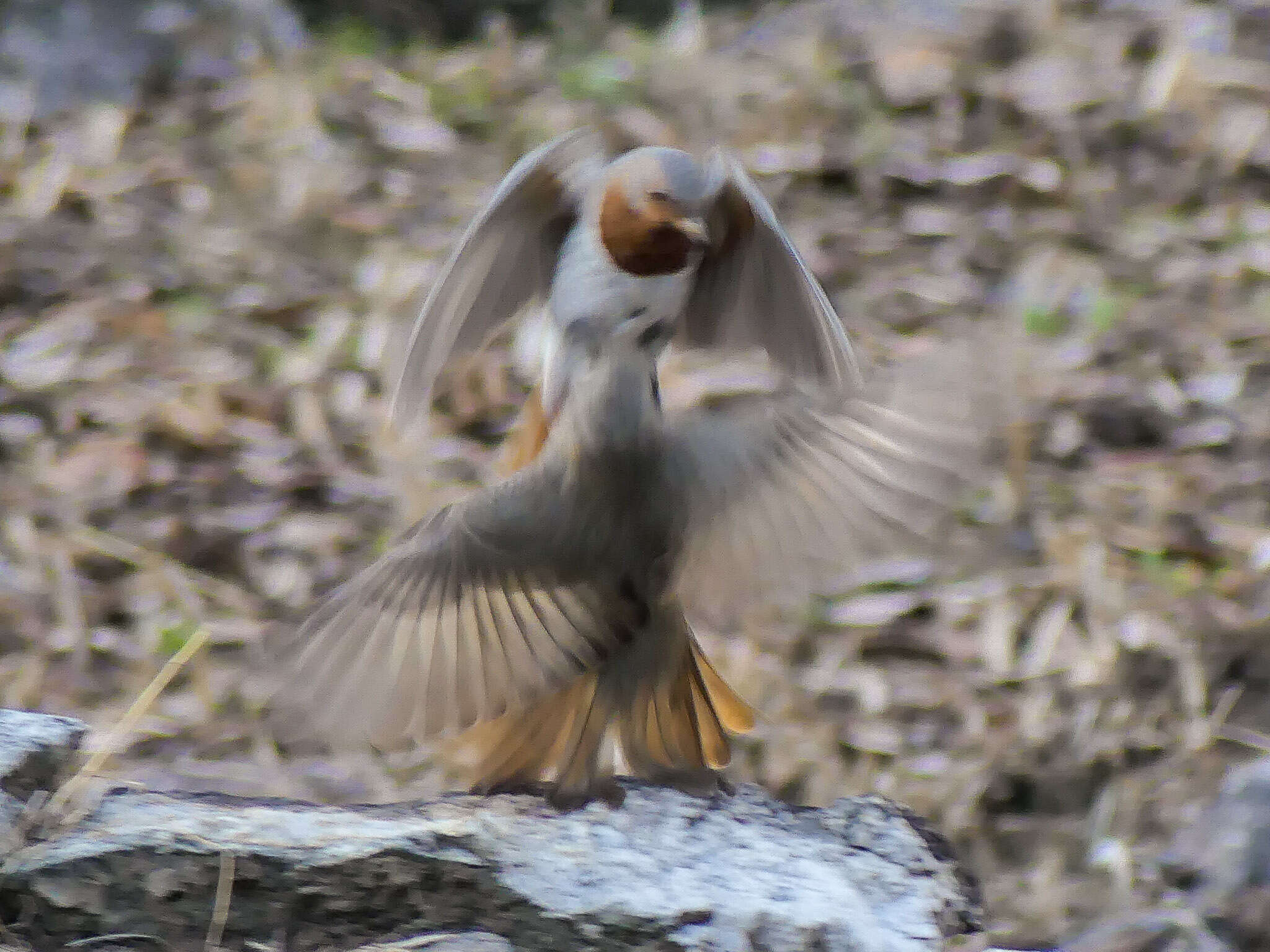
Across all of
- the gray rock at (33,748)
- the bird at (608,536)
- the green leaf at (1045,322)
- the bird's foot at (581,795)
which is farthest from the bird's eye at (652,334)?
the green leaf at (1045,322)

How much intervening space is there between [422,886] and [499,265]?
774 millimetres

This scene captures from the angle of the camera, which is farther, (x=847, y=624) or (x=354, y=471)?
(x=354, y=471)

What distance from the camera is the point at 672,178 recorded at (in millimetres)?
1700

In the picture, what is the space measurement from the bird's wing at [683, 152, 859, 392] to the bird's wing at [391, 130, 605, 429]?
18cm

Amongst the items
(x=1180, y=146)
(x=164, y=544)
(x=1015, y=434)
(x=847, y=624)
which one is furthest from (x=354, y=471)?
(x=1180, y=146)

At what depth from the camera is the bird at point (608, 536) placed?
1638mm

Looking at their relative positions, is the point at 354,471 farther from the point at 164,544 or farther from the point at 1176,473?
the point at 1176,473

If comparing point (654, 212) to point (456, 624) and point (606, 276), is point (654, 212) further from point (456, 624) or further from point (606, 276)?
point (456, 624)

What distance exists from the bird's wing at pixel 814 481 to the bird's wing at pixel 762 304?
0.21 metres

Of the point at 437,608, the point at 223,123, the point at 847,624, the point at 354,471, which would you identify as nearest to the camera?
the point at 437,608

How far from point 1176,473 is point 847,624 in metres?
0.77

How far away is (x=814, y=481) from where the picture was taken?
170 cm

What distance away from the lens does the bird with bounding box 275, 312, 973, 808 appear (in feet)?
5.37

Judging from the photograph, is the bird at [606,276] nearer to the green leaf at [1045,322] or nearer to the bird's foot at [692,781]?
the bird's foot at [692,781]
